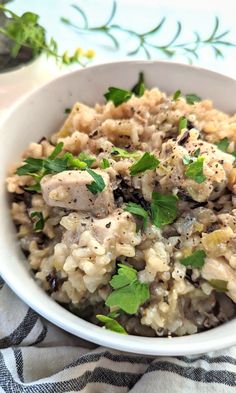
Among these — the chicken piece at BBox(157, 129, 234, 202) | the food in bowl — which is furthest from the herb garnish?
the chicken piece at BBox(157, 129, 234, 202)

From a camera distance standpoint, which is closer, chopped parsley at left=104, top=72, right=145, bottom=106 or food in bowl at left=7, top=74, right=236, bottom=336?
food in bowl at left=7, top=74, right=236, bottom=336

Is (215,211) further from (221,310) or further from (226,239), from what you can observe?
(221,310)

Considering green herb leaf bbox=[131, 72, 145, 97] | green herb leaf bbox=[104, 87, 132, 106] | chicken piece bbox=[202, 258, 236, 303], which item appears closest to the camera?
chicken piece bbox=[202, 258, 236, 303]

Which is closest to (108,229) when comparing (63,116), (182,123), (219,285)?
(219,285)

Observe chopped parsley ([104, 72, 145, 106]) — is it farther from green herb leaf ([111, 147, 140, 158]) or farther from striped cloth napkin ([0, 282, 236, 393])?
striped cloth napkin ([0, 282, 236, 393])

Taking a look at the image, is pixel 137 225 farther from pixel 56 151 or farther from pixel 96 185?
pixel 56 151

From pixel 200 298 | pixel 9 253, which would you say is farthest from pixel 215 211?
pixel 9 253

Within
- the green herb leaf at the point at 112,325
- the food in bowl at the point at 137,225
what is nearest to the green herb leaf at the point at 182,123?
the food in bowl at the point at 137,225
